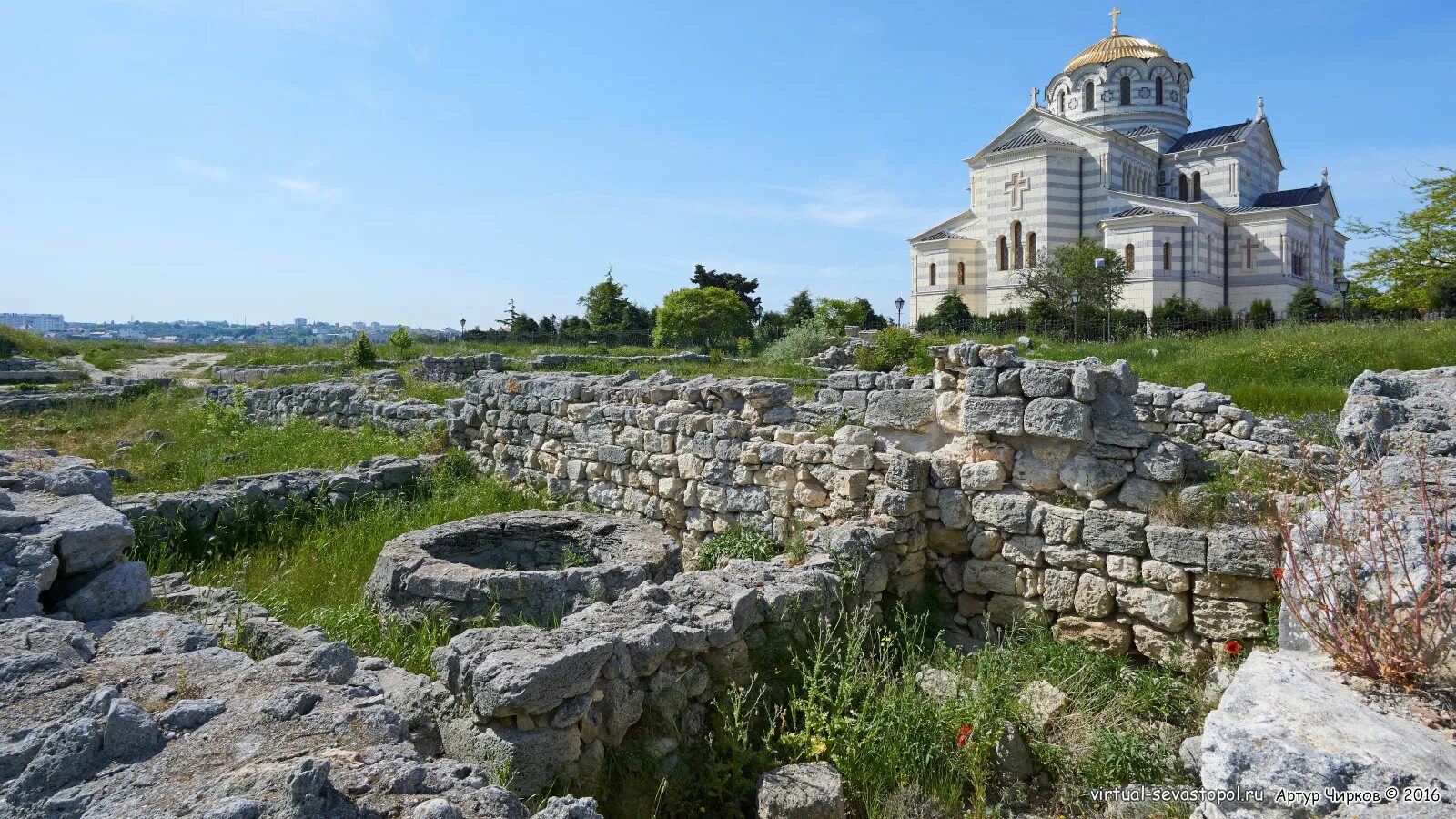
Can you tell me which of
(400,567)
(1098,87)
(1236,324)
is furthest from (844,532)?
(1098,87)

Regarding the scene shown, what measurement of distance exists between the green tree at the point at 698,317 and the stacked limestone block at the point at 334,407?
20645 millimetres

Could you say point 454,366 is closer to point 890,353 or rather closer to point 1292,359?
point 890,353

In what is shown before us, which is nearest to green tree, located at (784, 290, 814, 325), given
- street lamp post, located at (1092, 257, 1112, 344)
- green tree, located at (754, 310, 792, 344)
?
green tree, located at (754, 310, 792, 344)

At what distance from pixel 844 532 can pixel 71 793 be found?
4304 mm

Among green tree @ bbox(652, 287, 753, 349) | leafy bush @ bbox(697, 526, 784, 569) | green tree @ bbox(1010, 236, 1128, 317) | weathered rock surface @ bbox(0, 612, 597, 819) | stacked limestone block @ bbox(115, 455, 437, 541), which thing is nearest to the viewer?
weathered rock surface @ bbox(0, 612, 597, 819)

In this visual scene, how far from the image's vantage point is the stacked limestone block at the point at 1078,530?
4.98 m

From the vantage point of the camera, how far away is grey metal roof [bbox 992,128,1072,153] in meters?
36.9

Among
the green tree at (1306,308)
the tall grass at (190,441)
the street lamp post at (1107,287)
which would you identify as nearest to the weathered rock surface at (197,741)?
the tall grass at (190,441)

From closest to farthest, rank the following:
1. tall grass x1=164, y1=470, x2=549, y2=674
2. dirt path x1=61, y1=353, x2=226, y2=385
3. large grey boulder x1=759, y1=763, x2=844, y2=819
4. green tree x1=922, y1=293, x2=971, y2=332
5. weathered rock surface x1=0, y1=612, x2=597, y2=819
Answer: weathered rock surface x1=0, y1=612, x2=597, y2=819, large grey boulder x1=759, y1=763, x2=844, y2=819, tall grass x1=164, y1=470, x2=549, y2=674, dirt path x1=61, y1=353, x2=226, y2=385, green tree x1=922, y1=293, x2=971, y2=332

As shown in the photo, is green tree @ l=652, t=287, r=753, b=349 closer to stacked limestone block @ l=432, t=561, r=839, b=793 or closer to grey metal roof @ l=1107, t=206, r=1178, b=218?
grey metal roof @ l=1107, t=206, r=1178, b=218

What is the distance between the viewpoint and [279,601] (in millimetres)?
5457

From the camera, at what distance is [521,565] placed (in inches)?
269

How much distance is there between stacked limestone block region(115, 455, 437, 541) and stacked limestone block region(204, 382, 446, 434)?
7.87 feet

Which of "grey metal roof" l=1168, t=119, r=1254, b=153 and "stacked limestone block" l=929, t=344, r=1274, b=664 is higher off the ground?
"grey metal roof" l=1168, t=119, r=1254, b=153
